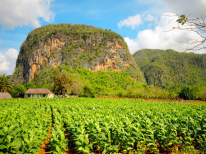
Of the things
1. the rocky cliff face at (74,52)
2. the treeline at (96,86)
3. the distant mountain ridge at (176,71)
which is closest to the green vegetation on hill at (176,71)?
the distant mountain ridge at (176,71)

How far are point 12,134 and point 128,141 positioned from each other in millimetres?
4669

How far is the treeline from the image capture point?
163 feet

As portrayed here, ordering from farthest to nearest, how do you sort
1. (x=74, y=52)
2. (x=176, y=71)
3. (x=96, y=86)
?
1. (x=176, y=71)
2. (x=74, y=52)
3. (x=96, y=86)

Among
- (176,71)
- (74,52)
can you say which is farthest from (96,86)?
(176,71)

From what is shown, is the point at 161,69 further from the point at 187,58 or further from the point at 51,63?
the point at 51,63

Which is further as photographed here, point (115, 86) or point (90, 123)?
point (115, 86)

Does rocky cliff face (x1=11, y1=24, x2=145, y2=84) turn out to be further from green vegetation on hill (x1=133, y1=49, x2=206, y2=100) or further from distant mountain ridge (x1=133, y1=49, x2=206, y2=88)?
distant mountain ridge (x1=133, y1=49, x2=206, y2=88)

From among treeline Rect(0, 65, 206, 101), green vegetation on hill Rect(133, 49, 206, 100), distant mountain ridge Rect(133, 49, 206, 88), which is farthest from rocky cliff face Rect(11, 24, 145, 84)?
distant mountain ridge Rect(133, 49, 206, 88)

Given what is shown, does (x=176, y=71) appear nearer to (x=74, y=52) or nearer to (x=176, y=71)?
(x=176, y=71)

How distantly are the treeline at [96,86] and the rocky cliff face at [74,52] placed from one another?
18.3 ft

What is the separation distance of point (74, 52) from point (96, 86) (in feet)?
177

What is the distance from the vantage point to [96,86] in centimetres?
5391

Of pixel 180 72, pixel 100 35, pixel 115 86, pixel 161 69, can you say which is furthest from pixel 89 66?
pixel 180 72

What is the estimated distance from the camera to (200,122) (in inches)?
324
